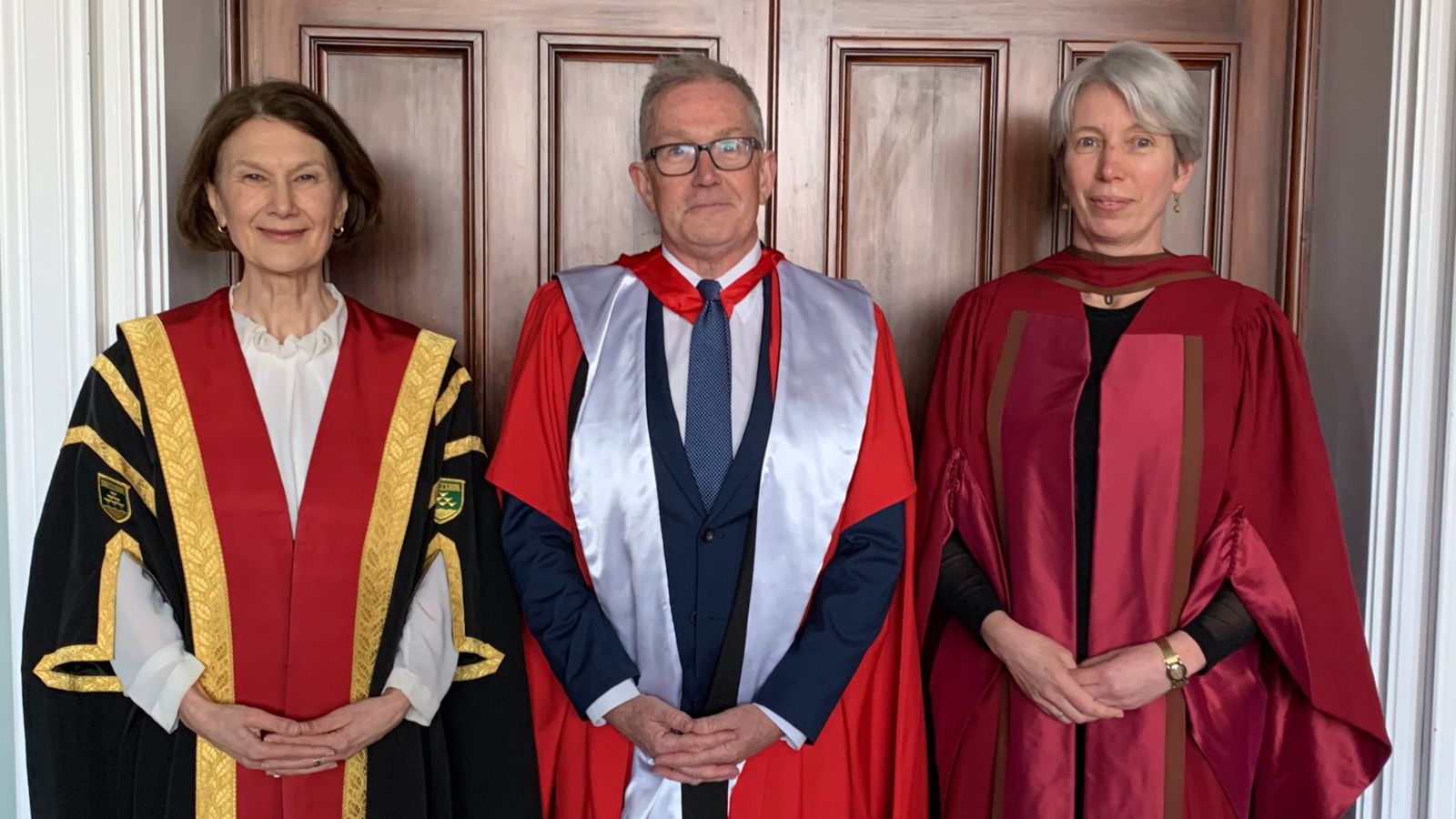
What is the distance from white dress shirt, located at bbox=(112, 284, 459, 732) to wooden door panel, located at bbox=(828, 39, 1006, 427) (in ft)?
3.82

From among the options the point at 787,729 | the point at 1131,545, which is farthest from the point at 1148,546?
the point at 787,729

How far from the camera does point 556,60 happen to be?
2.66 metres

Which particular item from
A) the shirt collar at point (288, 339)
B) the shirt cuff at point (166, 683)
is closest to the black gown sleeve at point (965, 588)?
the shirt collar at point (288, 339)

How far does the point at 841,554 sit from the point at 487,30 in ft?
4.49

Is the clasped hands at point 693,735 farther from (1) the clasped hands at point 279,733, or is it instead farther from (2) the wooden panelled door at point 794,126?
(2) the wooden panelled door at point 794,126

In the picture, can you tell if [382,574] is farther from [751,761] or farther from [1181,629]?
[1181,629]

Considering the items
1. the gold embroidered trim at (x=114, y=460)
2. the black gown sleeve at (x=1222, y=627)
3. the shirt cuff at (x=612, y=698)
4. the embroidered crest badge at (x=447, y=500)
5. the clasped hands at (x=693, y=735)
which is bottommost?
the clasped hands at (x=693, y=735)

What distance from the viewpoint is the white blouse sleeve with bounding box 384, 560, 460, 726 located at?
6.30ft

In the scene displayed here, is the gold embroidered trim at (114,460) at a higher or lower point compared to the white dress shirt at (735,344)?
lower

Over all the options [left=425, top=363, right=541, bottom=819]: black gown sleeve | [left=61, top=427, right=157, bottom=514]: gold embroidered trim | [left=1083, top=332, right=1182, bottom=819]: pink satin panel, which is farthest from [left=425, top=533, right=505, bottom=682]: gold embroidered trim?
[left=1083, top=332, right=1182, bottom=819]: pink satin panel

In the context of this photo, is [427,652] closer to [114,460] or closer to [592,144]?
[114,460]

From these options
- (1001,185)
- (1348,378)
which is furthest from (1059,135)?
(1348,378)

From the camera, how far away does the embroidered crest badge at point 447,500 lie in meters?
1.99

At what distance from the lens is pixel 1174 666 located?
1947 mm
